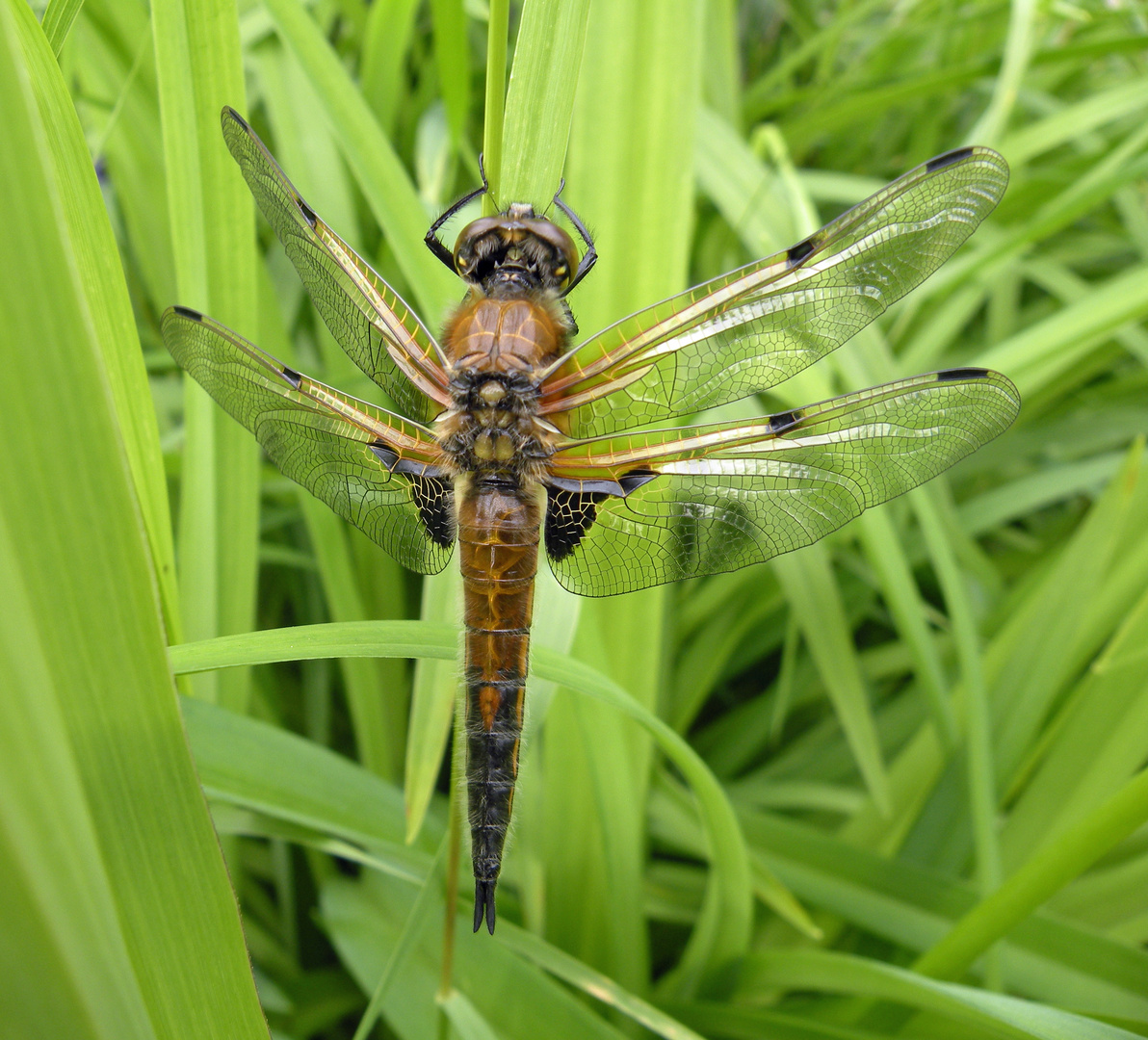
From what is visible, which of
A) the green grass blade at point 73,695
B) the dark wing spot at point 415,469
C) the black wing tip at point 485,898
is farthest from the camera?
the dark wing spot at point 415,469

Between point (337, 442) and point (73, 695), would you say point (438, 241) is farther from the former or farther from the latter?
point (73, 695)

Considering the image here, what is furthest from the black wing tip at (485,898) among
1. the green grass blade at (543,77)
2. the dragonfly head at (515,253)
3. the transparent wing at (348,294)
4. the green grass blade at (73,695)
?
the green grass blade at (543,77)

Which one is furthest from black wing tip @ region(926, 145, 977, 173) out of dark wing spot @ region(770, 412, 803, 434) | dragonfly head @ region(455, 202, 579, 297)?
dragonfly head @ region(455, 202, 579, 297)

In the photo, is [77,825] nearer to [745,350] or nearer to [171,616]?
[171,616]

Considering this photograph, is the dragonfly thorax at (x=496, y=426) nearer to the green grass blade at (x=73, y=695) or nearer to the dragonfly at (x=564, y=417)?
the dragonfly at (x=564, y=417)

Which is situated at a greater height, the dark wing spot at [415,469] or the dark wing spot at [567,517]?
the dark wing spot at [415,469]

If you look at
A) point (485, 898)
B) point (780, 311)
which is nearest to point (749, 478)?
point (780, 311)

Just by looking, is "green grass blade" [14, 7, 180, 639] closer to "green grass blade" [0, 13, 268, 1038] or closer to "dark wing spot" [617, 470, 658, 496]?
"green grass blade" [0, 13, 268, 1038]

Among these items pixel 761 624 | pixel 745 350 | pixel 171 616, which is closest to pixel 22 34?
pixel 171 616
